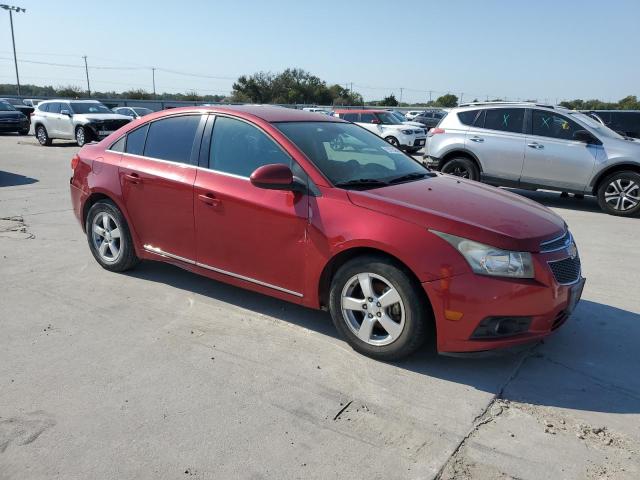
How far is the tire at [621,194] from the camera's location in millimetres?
8930

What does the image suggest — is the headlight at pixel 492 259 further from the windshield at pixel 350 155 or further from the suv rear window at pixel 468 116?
the suv rear window at pixel 468 116

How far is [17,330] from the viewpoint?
4090mm

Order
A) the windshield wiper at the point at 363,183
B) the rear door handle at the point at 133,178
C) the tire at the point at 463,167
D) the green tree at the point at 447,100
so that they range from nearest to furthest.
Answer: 1. the windshield wiper at the point at 363,183
2. the rear door handle at the point at 133,178
3. the tire at the point at 463,167
4. the green tree at the point at 447,100

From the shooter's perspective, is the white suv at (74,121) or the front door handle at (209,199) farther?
the white suv at (74,121)

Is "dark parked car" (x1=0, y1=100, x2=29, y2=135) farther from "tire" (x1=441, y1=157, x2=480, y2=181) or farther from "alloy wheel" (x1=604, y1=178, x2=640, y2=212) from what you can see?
"alloy wheel" (x1=604, y1=178, x2=640, y2=212)

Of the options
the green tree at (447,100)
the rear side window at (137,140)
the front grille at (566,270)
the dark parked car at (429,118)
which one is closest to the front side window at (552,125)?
the front grille at (566,270)

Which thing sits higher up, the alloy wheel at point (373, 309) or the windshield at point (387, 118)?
the windshield at point (387, 118)

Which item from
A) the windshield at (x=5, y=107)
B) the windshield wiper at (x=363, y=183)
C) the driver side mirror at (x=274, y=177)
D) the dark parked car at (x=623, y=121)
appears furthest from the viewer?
the windshield at (x=5, y=107)

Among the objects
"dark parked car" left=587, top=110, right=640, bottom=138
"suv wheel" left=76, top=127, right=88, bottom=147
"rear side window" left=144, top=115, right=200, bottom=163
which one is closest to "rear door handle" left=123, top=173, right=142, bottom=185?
"rear side window" left=144, top=115, right=200, bottom=163

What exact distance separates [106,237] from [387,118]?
1662 centimetres

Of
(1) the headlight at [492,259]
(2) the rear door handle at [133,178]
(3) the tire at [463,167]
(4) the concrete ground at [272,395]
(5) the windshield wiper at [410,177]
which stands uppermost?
(5) the windshield wiper at [410,177]

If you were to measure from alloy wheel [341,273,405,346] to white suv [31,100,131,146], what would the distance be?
17993 mm

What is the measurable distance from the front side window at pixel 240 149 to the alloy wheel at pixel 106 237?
1475 millimetres

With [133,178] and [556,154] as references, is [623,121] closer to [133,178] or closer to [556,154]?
[556,154]
